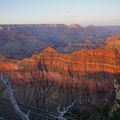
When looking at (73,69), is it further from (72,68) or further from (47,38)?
(47,38)

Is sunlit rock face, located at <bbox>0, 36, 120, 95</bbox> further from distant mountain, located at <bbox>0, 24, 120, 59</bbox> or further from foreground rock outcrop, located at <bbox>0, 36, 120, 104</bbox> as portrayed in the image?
distant mountain, located at <bbox>0, 24, 120, 59</bbox>

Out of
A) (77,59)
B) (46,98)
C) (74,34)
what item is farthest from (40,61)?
(74,34)

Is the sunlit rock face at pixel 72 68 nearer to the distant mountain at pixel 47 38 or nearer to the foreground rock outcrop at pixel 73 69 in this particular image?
the foreground rock outcrop at pixel 73 69

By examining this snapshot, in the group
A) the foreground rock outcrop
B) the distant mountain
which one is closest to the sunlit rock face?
the foreground rock outcrop

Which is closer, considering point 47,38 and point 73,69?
point 73,69

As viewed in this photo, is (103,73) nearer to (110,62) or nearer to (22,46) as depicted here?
(110,62)

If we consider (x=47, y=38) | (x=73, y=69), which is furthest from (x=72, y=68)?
(x=47, y=38)
